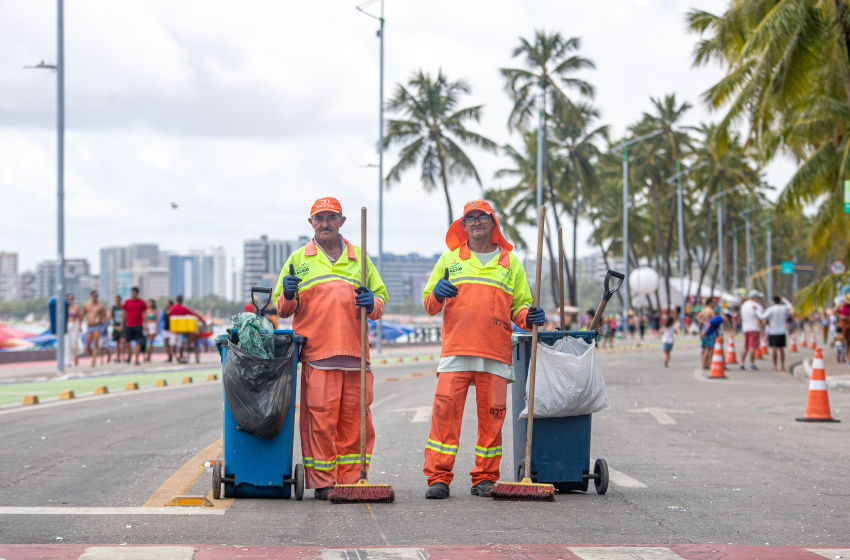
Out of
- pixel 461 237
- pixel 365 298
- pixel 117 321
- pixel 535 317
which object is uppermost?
pixel 461 237

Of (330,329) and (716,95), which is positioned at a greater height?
(716,95)

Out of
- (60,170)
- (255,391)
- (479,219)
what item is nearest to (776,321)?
(60,170)

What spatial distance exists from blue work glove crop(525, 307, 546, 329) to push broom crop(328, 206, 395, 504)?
1050mm

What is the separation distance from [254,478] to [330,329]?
102cm

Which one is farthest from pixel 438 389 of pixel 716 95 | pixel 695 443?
pixel 716 95

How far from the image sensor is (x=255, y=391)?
19.4 ft

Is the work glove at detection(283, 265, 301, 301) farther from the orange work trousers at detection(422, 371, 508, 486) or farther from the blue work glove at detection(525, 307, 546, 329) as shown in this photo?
the blue work glove at detection(525, 307, 546, 329)

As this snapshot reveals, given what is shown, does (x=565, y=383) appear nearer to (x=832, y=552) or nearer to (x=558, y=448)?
Result: (x=558, y=448)

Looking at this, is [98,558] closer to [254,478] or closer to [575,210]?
[254,478]

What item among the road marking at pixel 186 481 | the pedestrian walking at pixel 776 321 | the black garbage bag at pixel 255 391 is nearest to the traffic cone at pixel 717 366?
the pedestrian walking at pixel 776 321

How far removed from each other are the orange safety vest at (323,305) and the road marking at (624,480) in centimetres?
215

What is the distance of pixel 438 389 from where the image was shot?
21.2 feet

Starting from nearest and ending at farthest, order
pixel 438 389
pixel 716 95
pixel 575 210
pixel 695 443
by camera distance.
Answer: pixel 438 389
pixel 695 443
pixel 716 95
pixel 575 210

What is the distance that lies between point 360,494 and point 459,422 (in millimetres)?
861
